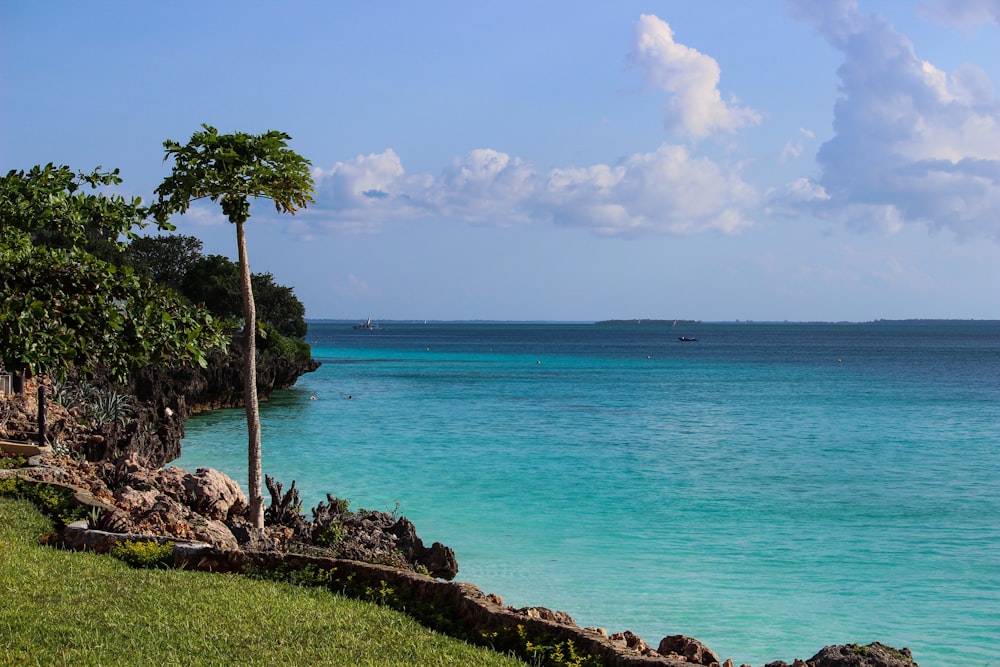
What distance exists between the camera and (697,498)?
959 inches

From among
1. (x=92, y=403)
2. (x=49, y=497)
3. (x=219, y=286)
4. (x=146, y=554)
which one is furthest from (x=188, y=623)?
(x=219, y=286)

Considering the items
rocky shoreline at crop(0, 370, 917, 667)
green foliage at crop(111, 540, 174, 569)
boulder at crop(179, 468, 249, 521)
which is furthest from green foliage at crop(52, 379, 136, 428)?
green foliage at crop(111, 540, 174, 569)

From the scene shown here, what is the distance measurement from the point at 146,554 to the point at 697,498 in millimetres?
16138

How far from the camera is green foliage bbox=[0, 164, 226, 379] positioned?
257 inches

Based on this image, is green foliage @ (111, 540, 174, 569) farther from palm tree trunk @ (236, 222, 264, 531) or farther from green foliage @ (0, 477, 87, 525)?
palm tree trunk @ (236, 222, 264, 531)

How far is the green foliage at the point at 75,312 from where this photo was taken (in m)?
6.52

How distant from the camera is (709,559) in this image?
18.2m

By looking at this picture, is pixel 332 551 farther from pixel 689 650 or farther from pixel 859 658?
pixel 859 658

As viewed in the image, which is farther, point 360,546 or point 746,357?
point 746,357

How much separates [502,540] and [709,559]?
4.27 m

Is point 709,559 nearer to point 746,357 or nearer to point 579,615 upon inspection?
point 579,615

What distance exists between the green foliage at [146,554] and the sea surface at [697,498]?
6.05 m

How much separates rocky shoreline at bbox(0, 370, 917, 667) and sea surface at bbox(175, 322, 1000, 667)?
2.45m

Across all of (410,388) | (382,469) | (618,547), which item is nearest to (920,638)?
(618,547)
